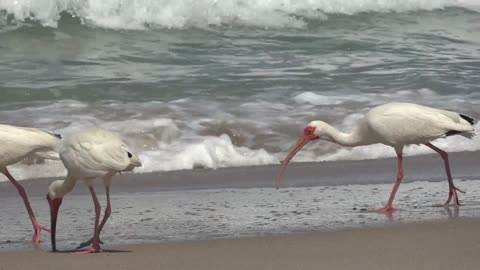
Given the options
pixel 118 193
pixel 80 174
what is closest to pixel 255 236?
pixel 80 174

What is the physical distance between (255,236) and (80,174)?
1.11 meters

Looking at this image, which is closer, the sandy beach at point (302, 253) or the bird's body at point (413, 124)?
the sandy beach at point (302, 253)

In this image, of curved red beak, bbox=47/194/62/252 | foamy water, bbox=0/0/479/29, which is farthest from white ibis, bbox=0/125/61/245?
foamy water, bbox=0/0/479/29

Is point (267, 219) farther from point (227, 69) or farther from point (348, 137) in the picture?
point (227, 69)

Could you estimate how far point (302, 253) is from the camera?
654 cm

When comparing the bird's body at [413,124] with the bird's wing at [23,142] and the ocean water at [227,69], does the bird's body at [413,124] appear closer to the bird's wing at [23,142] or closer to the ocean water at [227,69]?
the ocean water at [227,69]

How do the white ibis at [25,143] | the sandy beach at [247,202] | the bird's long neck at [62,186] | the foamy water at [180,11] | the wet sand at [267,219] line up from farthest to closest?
the foamy water at [180,11] → the white ibis at [25,143] → the sandy beach at [247,202] → the bird's long neck at [62,186] → the wet sand at [267,219]

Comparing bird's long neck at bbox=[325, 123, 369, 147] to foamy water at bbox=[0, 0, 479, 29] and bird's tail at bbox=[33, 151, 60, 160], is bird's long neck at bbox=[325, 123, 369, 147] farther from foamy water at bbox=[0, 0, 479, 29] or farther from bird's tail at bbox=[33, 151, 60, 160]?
foamy water at bbox=[0, 0, 479, 29]

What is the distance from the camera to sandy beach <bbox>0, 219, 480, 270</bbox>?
246 inches

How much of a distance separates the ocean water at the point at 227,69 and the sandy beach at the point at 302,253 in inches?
130

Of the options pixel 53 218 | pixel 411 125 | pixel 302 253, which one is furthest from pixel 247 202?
pixel 302 253

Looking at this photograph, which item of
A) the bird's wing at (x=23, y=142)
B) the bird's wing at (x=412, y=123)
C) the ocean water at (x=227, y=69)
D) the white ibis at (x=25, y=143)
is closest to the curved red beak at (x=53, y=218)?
the white ibis at (x=25, y=143)

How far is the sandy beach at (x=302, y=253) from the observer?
625cm

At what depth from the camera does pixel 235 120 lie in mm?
11398
